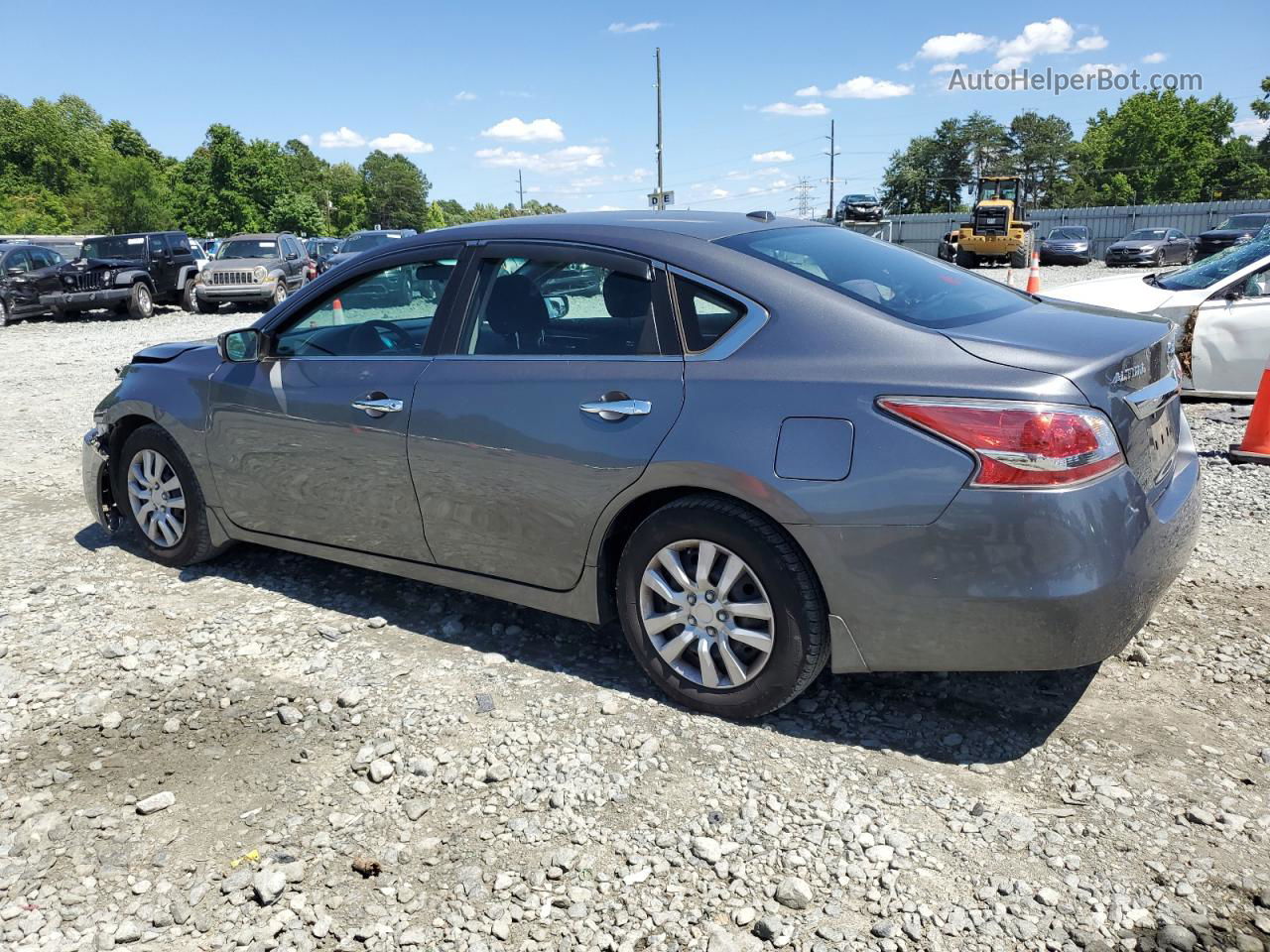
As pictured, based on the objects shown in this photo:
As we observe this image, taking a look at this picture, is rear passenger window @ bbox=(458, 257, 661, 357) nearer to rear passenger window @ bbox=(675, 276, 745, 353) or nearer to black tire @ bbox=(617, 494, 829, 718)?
rear passenger window @ bbox=(675, 276, 745, 353)

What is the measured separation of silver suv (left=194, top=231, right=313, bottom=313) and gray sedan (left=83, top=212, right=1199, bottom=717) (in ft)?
62.1

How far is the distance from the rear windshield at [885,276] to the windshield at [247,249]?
70.3ft

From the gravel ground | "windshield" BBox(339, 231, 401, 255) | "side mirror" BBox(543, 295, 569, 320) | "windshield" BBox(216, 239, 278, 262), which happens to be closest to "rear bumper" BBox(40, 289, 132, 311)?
"windshield" BBox(216, 239, 278, 262)

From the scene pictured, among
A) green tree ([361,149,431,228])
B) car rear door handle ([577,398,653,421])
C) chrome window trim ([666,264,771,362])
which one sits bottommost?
car rear door handle ([577,398,653,421])

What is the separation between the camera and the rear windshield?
3.31 m

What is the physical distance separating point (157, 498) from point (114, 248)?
67.6 ft

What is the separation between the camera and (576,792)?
120 inches

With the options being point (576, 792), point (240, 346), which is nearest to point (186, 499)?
point (240, 346)

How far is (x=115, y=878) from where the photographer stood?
8.95 feet

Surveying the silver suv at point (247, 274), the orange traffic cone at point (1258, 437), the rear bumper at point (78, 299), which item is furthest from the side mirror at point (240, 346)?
the rear bumper at point (78, 299)

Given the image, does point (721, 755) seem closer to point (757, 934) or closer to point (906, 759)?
point (906, 759)

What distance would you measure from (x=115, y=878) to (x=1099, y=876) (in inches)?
104

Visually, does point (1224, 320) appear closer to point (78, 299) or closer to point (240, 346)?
point (240, 346)

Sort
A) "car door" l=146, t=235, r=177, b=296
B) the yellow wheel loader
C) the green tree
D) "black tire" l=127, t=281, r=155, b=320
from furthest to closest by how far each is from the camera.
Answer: the green tree < the yellow wheel loader < "car door" l=146, t=235, r=177, b=296 < "black tire" l=127, t=281, r=155, b=320
